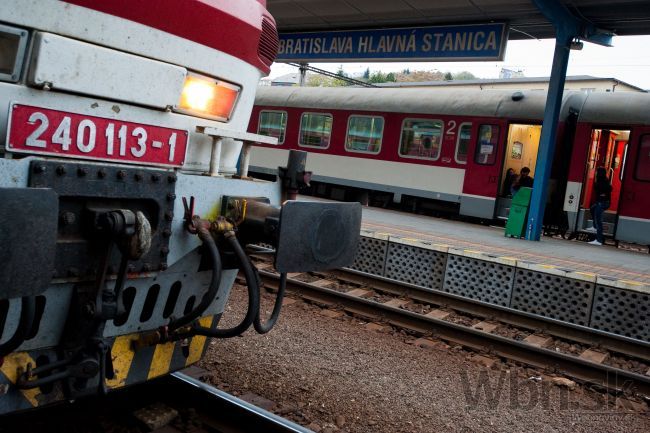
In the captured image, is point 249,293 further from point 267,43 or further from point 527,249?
point 527,249

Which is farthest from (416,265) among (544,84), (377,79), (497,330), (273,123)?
(377,79)

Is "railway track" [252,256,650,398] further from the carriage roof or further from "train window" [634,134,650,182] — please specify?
the carriage roof

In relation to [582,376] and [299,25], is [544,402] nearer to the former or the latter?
[582,376]

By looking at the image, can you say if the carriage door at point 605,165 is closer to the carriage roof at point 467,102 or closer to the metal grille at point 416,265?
the carriage roof at point 467,102

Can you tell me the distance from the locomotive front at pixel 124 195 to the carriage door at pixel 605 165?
41.9ft

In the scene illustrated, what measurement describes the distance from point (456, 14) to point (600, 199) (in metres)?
5.34

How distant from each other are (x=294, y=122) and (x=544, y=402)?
1489cm

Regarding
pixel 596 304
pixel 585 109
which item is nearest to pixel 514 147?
pixel 585 109

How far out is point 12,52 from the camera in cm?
224

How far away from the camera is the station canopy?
10781 millimetres

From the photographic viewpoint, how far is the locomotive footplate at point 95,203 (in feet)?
7.47

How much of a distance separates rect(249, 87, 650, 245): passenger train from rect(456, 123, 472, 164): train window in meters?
0.02

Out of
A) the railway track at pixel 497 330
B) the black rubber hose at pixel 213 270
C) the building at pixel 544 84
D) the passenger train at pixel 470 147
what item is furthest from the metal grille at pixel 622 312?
the building at pixel 544 84

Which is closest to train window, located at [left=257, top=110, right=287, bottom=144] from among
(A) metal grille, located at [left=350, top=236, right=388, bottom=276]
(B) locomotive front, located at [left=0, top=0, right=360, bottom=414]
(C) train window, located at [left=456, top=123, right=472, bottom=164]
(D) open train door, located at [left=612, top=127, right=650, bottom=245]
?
(C) train window, located at [left=456, top=123, right=472, bottom=164]
